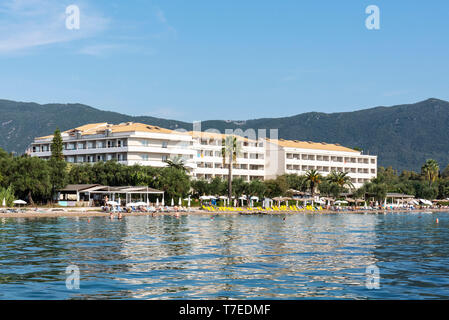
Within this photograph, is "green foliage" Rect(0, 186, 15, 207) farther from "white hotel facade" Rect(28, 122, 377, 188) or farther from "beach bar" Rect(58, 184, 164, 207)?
"white hotel facade" Rect(28, 122, 377, 188)

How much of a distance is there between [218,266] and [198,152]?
8857 cm

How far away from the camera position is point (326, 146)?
458ft

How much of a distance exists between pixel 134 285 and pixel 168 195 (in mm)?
63805

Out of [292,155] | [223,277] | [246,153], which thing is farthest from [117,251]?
[292,155]

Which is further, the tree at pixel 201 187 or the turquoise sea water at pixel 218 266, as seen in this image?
the tree at pixel 201 187

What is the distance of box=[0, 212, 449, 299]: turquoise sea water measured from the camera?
17.0m

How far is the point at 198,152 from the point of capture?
111 meters

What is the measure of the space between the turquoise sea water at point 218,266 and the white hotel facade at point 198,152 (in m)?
59.1

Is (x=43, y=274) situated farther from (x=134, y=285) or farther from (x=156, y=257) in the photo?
(x=156, y=257)

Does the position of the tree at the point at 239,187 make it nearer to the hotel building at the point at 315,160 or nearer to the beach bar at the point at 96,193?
the beach bar at the point at 96,193

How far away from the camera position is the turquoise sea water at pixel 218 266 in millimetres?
17016

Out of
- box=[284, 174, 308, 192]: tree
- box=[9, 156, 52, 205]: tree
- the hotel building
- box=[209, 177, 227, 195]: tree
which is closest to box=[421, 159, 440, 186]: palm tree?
the hotel building

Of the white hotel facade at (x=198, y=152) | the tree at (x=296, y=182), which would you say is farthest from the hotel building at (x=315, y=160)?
the tree at (x=296, y=182)

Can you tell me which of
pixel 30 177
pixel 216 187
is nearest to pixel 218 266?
pixel 30 177
